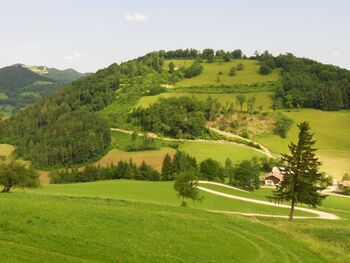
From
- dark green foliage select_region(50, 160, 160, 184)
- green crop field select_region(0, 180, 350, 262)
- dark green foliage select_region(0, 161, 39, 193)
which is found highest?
green crop field select_region(0, 180, 350, 262)

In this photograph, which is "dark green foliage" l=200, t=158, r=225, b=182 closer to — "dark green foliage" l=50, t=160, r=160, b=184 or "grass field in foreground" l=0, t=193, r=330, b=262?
"dark green foliage" l=50, t=160, r=160, b=184

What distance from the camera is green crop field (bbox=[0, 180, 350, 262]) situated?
25.1 metres

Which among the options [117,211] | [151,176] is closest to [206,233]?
Answer: [117,211]

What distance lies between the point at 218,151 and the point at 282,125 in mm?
38124

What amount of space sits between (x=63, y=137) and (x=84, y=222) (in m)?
153

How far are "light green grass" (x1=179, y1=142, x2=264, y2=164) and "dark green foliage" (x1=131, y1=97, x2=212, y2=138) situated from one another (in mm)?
12182

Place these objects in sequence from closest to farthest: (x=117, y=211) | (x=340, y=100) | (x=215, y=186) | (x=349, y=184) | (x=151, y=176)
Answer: (x=117, y=211)
(x=215, y=186)
(x=151, y=176)
(x=349, y=184)
(x=340, y=100)

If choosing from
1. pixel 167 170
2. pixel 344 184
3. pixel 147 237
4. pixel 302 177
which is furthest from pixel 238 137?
pixel 147 237

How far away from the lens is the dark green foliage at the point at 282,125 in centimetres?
17250

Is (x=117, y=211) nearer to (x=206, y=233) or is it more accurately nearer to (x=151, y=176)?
(x=206, y=233)

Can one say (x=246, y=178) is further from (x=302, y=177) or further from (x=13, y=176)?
(x=13, y=176)

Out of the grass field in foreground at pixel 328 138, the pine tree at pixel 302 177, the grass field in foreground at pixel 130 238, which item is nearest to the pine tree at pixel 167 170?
the grass field in foreground at pixel 328 138

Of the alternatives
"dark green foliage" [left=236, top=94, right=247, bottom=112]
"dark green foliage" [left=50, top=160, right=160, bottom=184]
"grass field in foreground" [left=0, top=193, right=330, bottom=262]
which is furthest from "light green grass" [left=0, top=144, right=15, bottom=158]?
"grass field in foreground" [left=0, top=193, right=330, bottom=262]

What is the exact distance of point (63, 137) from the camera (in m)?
178
